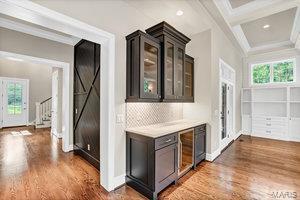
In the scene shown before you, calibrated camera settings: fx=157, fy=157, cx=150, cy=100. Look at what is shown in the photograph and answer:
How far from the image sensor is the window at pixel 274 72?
552 cm

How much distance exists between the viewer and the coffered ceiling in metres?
3.08

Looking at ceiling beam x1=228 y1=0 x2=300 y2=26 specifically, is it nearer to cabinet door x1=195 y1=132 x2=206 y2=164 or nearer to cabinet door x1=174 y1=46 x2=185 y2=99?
cabinet door x1=174 y1=46 x2=185 y2=99

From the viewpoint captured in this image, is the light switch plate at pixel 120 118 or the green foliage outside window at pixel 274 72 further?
the green foliage outside window at pixel 274 72

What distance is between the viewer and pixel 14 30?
3.32 m

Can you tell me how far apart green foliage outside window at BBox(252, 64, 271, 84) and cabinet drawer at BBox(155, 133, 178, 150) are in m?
5.47

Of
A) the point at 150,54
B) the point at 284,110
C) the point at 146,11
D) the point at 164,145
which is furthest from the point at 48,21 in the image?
the point at 284,110

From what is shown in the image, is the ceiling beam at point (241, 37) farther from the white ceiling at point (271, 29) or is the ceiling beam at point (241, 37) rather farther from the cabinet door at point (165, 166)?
the cabinet door at point (165, 166)

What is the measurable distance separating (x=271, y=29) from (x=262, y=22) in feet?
2.12

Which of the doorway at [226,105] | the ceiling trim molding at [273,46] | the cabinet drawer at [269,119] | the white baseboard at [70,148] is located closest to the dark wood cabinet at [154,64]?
the doorway at [226,105]

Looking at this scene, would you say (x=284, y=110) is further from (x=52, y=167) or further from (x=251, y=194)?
(x=52, y=167)

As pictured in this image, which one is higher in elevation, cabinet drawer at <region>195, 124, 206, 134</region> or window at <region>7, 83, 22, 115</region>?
window at <region>7, 83, 22, 115</region>

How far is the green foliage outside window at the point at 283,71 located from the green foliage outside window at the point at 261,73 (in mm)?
210

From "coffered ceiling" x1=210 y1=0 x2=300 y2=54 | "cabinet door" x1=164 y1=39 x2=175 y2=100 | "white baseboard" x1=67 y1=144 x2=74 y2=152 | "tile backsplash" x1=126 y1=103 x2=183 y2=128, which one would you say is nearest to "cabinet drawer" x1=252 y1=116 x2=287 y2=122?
"coffered ceiling" x1=210 y1=0 x2=300 y2=54

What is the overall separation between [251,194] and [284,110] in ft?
15.7
